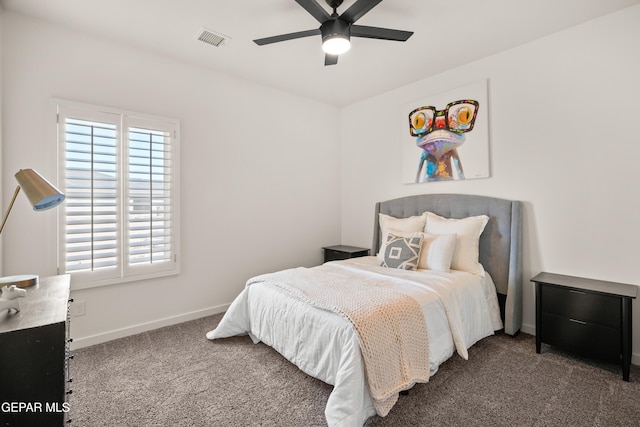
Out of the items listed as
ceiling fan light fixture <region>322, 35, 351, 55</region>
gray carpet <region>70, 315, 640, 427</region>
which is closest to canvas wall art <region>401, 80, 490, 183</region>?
ceiling fan light fixture <region>322, 35, 351, 55</region>

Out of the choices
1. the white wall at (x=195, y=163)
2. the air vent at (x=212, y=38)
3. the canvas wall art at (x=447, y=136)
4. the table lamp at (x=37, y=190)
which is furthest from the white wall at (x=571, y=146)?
the table lamp at (x=37, y=190)

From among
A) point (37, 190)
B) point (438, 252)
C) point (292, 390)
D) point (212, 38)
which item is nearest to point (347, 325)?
point (292, 390)

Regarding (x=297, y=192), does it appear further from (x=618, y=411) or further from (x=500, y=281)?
(x=618, y=411)

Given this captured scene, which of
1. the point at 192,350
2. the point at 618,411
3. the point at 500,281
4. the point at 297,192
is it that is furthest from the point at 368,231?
the point at 618,411

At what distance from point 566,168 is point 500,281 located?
1125 mm

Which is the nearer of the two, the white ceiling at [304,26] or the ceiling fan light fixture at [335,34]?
the ceiling fan light fixture at [335,34]

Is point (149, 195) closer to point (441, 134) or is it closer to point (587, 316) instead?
A: point (441, 134)

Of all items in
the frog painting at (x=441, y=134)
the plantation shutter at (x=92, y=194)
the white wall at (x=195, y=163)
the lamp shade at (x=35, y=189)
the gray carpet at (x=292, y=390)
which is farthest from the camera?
the frog painting at (x=441, y=134)

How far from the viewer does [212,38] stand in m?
2.69

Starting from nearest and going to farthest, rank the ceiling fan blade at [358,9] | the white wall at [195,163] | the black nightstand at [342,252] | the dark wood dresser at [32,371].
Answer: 1. the dark wood dresser at [32,371]
2. the ceiling fan blade at [358,9]
3. the white wall at [195,163]
4. the black nightstand at [342,252]

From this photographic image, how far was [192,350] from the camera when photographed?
2557mm

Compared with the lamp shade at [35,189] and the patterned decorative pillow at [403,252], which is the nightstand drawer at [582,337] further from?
the lamp shade at [35,189]

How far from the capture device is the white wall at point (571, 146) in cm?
235

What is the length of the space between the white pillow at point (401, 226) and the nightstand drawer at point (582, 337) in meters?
1.30
